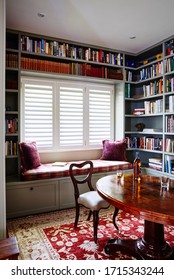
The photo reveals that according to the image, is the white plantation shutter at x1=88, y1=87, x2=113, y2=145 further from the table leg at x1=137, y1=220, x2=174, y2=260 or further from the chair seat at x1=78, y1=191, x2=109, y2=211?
the table leg at x1=137, y1=220, x2=174, y2=260

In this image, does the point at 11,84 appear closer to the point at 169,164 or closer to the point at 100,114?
the point at 100,114

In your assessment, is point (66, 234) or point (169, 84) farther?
point (169, 84)

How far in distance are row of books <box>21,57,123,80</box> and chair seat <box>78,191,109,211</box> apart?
7.37 feet

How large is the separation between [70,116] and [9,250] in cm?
271

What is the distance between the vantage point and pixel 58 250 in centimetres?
204

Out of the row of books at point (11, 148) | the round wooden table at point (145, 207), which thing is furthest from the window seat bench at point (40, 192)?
the round wooden table at point (145, 207)

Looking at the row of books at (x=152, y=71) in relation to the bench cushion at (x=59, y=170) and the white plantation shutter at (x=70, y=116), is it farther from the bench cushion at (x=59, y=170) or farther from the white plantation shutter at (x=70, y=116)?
the bench cushion at (x=59, y=170)

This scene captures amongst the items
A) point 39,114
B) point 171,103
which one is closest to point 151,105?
point 171,103

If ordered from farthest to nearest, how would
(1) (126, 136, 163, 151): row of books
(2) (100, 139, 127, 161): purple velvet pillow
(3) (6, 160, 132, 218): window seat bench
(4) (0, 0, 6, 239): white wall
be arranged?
(2) (100, 139, 127, 161): purple velvet pillow
(1) (126, 136, 163, 151): row of books
(3) (6, 160, 132, 218): window seat bench
(4) (0, 0, 6, 239): white wall

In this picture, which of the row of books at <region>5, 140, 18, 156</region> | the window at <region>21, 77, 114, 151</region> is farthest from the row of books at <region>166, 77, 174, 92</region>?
the row of books at <region>5, 140, 18, 156</region>

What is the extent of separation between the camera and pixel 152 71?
3820mm

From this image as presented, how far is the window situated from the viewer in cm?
349

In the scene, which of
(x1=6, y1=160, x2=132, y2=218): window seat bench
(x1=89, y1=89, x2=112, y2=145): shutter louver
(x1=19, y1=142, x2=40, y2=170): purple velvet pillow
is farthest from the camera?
(x1=89, y1=89, x2=112, y2=145): shutter louver
